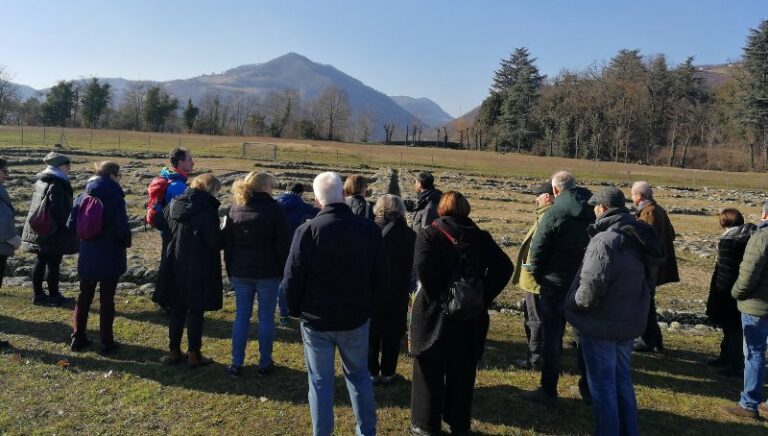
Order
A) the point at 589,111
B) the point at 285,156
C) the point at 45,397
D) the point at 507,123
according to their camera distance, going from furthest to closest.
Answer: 1. the point at 507,123
2. the point at 589,111
3. the point at 285,156
4. the point at 45,397

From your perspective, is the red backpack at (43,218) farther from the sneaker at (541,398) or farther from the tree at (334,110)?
the tree at (334,110)

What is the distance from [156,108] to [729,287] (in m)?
89.5

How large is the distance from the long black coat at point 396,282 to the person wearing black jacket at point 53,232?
499cm

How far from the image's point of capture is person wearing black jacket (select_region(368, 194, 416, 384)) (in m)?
5.97

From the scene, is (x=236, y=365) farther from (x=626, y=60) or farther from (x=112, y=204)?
(x=626, y=60)

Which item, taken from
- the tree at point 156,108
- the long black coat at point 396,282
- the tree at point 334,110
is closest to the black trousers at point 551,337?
the long black coat at point 396,282

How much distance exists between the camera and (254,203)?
5758 millimetres

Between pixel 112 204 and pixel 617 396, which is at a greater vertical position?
pixel 112 204

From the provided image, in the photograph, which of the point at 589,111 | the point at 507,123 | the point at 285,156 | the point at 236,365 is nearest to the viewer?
the point at 236,365

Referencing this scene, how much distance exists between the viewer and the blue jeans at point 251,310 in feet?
19.5

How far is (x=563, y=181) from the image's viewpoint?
572 cm

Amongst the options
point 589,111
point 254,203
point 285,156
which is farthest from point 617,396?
point 589,111

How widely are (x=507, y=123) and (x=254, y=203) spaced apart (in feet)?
271

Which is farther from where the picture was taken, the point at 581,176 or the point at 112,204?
the point at 581,176
